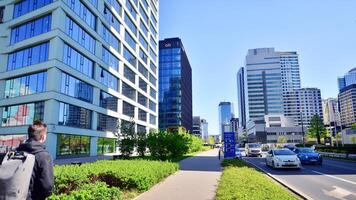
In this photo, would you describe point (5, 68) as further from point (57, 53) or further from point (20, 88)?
point (57, 53)

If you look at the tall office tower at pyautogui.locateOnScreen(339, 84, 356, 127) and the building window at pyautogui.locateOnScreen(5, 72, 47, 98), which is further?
the tall office tower at pyautogui.locateOnScreen(339, 84, 356, 127)

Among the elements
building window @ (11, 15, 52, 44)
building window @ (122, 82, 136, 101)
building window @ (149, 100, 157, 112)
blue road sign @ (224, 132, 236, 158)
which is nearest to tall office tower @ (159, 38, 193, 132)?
building window @ (149, 100, 157, 112)

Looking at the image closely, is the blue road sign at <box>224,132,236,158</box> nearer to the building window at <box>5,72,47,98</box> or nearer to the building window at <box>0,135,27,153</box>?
the building window at <box>5,72,47,98</box>

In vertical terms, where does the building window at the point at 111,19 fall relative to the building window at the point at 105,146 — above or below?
above

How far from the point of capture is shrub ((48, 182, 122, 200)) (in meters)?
6.17

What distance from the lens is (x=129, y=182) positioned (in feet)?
33.8

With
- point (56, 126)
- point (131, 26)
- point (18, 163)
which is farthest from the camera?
point (131, 26)

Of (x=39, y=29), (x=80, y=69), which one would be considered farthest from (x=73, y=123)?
(x=39, y=29)

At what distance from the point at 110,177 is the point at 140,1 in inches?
2285

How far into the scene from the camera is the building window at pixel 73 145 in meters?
31.6

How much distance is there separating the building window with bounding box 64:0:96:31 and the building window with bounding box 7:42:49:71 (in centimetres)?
593

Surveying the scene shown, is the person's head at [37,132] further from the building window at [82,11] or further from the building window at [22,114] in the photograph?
the building window at [82,11]

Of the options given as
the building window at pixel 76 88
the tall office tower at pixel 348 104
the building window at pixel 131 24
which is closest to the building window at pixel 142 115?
the building window at pixel 131 24

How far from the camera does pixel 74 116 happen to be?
1357 inches
